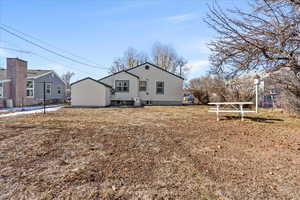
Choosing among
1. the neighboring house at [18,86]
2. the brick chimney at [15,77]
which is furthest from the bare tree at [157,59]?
the brick chimney at [15,77]

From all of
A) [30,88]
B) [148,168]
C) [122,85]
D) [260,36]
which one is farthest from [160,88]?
[148,168]

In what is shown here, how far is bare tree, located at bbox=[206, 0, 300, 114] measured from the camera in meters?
3.20

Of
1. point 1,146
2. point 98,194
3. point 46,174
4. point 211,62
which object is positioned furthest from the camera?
point 211,62

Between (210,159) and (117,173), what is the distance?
182 cm

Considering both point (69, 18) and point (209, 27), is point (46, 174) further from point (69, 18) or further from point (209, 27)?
point (69, 18)

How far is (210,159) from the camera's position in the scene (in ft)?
10.6

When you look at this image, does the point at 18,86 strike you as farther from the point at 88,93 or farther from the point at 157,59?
the point at 157,59

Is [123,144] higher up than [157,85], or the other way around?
[157,85]

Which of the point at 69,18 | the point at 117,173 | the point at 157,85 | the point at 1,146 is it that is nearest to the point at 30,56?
the point at 69,18

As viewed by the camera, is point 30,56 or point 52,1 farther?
point 30,56

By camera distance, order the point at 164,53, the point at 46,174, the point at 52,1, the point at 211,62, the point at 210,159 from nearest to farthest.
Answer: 1. the point at 46,174
2. the point at 210,159
3. the point at 211,62
4. the point at 52,1
5. the point at 164,53

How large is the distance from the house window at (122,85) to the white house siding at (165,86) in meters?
1.82

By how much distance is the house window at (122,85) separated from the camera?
18969 mm

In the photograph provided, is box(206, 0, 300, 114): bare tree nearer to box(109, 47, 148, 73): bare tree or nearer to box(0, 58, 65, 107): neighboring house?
box(0, 58, 65, 107): neighboring house
